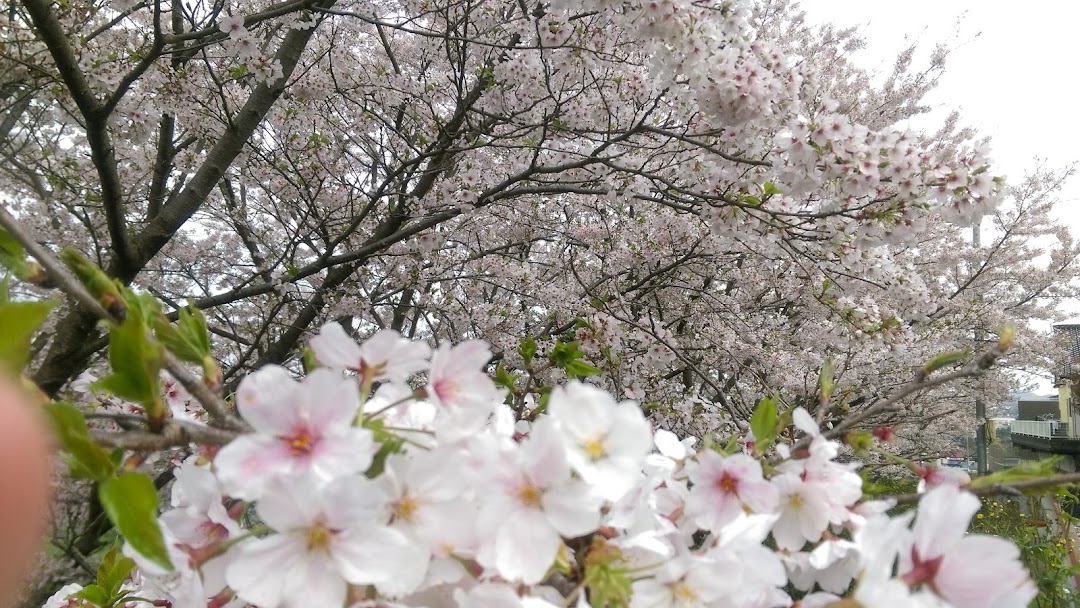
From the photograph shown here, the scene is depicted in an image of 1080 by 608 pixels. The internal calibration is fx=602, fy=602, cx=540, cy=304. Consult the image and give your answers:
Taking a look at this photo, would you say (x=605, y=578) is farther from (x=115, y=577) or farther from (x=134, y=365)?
(x=115, y=577)

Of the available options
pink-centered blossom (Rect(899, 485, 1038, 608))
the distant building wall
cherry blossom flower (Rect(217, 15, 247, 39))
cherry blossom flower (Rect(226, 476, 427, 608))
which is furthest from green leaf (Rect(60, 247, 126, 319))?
the distant building wall

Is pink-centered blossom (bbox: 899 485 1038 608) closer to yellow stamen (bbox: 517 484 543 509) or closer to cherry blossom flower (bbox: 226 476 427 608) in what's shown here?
yellow stamen (bbox: 517 484 543 509)

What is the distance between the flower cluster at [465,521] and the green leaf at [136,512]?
0.03 meters

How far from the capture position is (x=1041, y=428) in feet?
58.5

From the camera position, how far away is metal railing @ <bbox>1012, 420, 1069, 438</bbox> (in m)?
17.0

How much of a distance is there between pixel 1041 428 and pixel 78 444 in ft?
76.7

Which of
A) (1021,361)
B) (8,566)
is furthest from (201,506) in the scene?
(1021,361)

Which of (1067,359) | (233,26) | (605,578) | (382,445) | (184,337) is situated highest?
(233,26)

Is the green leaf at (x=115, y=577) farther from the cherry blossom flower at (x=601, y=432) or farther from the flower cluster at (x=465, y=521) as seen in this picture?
the cherry blossom flower at (x=601, y=432)

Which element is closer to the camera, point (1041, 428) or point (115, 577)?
point (115, 577)

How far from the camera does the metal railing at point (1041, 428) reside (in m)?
17.0

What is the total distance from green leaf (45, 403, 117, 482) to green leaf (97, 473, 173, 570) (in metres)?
0.01

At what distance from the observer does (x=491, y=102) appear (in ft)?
13.9

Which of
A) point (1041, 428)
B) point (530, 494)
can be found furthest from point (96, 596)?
point (1041, 428)
